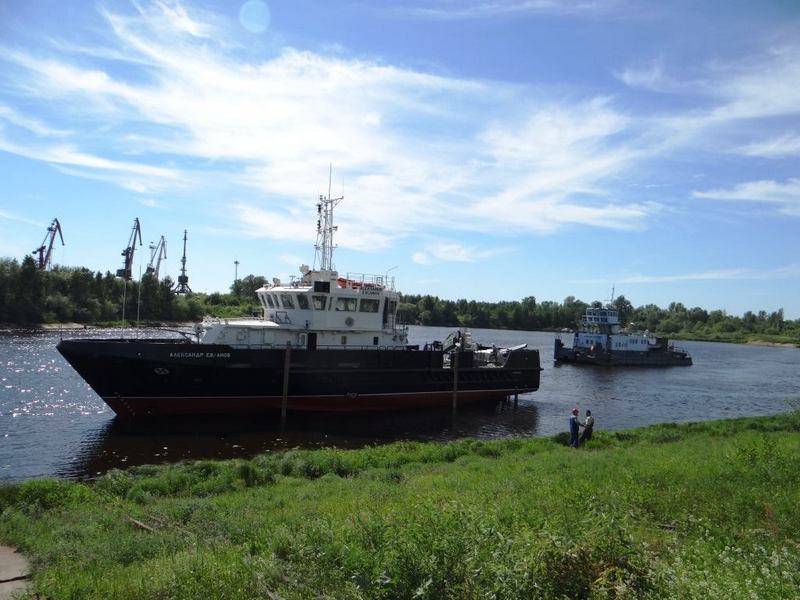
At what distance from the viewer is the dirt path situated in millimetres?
6867

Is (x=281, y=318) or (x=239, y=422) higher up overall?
(x=281, y=318)

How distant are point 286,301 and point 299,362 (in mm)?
3152

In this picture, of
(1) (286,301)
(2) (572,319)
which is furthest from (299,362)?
(2) (572,319)

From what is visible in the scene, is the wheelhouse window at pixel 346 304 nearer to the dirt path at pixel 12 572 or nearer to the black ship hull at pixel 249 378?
the black ship hull at pixel 249 378

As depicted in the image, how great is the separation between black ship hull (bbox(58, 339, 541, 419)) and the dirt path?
1481cm

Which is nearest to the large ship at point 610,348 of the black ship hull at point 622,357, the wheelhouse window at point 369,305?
the black ship hull at point 622,357

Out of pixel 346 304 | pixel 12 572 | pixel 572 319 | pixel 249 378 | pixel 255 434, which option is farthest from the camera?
pixel 572 319

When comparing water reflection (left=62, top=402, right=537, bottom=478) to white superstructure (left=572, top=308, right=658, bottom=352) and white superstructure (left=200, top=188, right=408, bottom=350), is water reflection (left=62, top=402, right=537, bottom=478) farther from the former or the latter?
white superstructure (left=572, top=308, right=658, bottom=352)

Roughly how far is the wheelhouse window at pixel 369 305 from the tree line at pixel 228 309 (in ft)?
9.94

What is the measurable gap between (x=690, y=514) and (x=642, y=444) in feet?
35.9

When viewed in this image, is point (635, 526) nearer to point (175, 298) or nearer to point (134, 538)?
point (134, 538)

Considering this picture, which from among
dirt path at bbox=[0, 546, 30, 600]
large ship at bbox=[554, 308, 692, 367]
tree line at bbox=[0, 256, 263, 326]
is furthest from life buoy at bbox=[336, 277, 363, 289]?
large ship at bbox=[554, 308, 692, 367]

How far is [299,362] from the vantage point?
2488 centimetres

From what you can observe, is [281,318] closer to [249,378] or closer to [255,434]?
[249,378]
